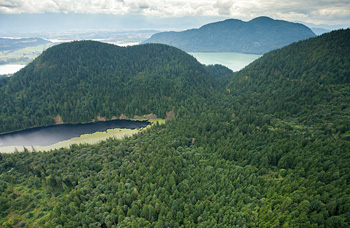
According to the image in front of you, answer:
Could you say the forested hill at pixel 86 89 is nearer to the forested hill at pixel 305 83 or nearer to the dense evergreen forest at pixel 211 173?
the forested hill at pixel 305 83

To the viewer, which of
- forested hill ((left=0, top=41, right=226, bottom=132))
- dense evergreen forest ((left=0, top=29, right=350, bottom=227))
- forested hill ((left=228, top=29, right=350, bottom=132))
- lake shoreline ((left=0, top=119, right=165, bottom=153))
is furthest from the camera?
forested hill ((left=0, top=41, right=226, bottom=132))

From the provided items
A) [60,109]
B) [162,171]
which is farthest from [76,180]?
[60,109]

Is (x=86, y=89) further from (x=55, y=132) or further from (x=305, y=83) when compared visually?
(x=305, y=83)

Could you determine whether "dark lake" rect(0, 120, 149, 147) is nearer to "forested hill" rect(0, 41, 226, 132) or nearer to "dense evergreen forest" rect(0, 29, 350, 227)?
"forested hill" rect(0, 41, 226, 132)

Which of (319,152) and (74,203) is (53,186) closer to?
(74,203)

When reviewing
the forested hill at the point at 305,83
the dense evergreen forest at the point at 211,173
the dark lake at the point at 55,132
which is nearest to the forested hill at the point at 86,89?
the dark lake at the point at 55,132

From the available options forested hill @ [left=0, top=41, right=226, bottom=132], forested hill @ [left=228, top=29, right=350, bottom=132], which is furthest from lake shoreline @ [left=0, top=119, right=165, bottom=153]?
forested hill @ [left=228, top=29, right=350, bottom=132]

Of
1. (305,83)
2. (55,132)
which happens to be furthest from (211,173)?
(55,132)
